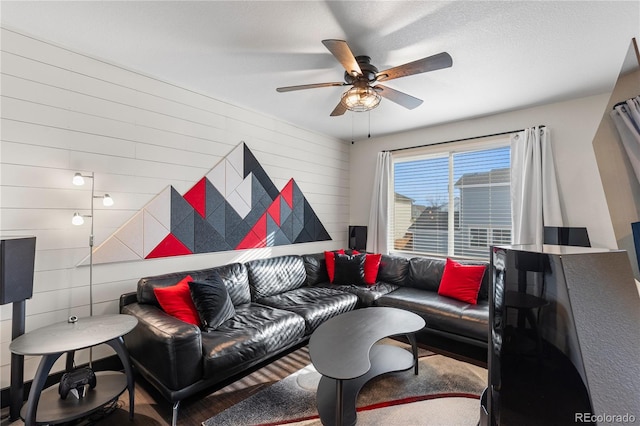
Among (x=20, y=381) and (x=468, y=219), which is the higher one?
(x=468, y=219)

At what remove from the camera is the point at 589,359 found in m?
0.47

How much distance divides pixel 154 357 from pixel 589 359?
232 cm

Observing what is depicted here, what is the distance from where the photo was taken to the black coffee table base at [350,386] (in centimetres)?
176

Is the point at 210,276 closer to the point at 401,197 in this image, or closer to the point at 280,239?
the point at 280,239

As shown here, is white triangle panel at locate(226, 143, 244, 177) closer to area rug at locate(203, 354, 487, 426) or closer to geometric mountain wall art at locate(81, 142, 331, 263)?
geometric mountain wall art at locate(81, 142, 331, 263)

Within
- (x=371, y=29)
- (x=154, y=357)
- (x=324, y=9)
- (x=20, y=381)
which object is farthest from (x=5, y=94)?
(x=371, y=29)

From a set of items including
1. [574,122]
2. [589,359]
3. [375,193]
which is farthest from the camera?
[375,193]

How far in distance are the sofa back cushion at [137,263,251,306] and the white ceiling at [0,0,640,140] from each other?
1.91 m

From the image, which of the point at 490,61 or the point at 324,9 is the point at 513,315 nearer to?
the point at 324,9

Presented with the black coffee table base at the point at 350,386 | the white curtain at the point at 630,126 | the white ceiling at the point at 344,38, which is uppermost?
the white ceiling at the point at 344,38

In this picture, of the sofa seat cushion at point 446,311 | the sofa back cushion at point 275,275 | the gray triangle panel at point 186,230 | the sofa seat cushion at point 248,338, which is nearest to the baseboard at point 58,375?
the sofa seat cushion at point 248,338

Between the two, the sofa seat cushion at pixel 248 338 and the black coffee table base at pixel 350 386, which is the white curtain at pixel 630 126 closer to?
the black coffee table base at pixel 350 386

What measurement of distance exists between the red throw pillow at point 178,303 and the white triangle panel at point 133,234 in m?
0.49

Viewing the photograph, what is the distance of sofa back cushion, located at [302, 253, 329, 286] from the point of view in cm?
388
